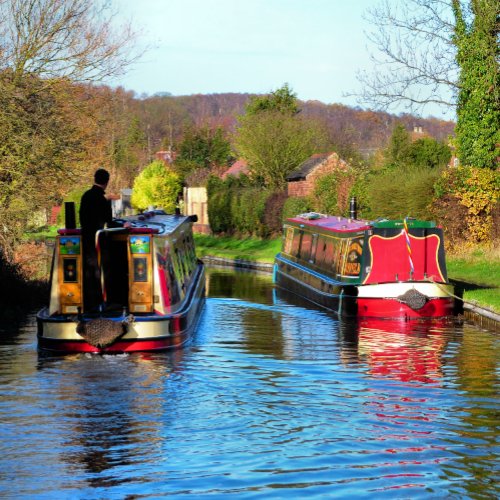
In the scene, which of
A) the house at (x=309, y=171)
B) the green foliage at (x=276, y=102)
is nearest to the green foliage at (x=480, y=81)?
the house at (x=309, y=171)

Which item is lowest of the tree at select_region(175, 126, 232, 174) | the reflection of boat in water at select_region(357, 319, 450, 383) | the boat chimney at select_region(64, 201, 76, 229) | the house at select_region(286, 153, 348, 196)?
the reflection of boat in water at select_region(357, 319, 450, 383)

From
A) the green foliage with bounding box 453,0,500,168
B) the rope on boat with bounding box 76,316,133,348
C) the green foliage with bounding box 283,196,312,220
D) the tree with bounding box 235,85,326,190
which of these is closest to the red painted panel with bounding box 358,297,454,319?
the rope on boat with bounding box 76,316,133,348

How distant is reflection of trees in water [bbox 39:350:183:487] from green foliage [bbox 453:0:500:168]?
1828cm

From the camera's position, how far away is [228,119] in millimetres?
143875

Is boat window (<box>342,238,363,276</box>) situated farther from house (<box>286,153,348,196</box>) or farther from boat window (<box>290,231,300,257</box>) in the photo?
house (<box>286,153,348,196</box>)

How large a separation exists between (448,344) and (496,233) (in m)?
14.2

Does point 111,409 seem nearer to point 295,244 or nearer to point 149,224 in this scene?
point 149,224

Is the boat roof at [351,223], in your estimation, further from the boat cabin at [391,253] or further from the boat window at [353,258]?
the boat window at [353,258]

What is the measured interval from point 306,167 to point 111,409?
4637 centimetres

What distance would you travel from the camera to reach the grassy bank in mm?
22064

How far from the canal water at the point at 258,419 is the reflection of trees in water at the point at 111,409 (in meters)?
0.03

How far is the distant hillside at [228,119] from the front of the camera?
123188mm

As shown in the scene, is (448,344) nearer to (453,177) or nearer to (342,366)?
(342,366)

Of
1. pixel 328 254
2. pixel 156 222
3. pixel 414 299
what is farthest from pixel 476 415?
pixel 328 254
